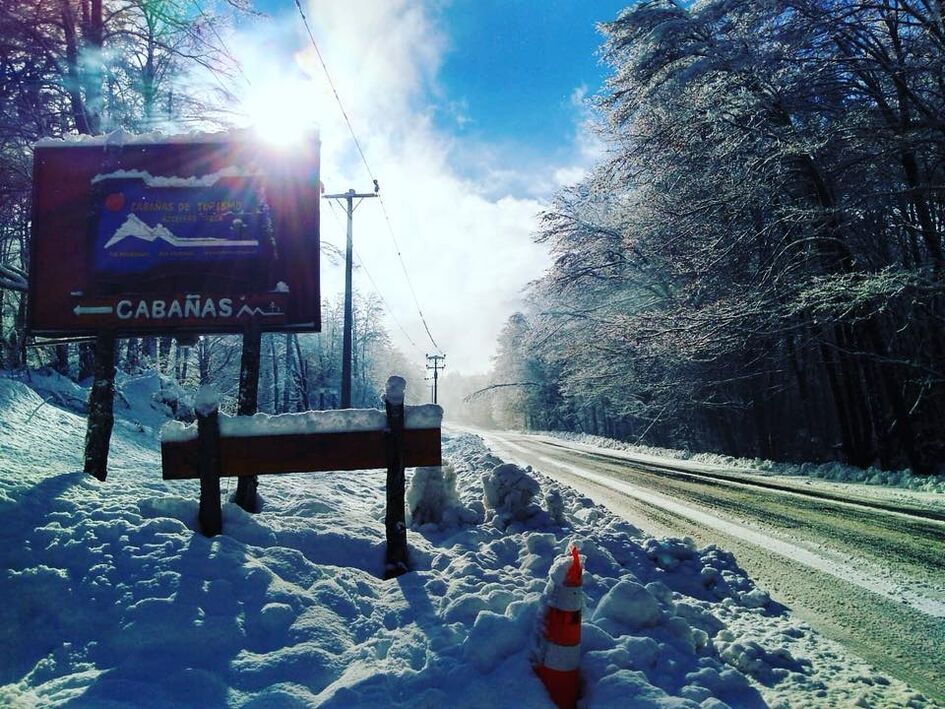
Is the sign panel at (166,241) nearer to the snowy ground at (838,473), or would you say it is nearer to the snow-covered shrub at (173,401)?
the snow-covered shrub at (173,401)

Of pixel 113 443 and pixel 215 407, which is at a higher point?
pixel 215 407

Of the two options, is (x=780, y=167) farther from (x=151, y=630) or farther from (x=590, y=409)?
(x=590, y=409)

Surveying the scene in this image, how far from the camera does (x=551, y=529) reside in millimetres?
5312

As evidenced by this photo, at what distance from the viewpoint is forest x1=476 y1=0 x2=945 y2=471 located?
337 inches

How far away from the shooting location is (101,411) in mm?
5520

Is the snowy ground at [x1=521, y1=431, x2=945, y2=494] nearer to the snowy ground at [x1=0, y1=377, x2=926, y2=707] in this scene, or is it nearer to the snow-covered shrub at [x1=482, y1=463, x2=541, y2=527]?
the snowy ground at [x1=0, y1=377, x2=926, y2=707]

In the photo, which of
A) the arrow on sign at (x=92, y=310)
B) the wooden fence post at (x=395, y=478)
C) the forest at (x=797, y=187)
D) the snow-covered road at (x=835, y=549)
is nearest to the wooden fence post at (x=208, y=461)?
the wooden fence post at (x=395, y=478)

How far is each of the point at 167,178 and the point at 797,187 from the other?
12618 millimetres

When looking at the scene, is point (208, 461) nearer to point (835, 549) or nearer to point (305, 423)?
point (305, 423)

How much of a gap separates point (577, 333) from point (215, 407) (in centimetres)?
1882

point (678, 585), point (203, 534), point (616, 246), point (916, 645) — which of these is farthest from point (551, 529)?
point (616, 246)

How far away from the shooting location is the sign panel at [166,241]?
18.8ft

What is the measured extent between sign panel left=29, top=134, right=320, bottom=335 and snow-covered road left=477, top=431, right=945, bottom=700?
5474 millimetres

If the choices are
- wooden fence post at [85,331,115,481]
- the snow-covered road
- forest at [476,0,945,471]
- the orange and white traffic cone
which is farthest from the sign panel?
forest at [476,0,945,471]
